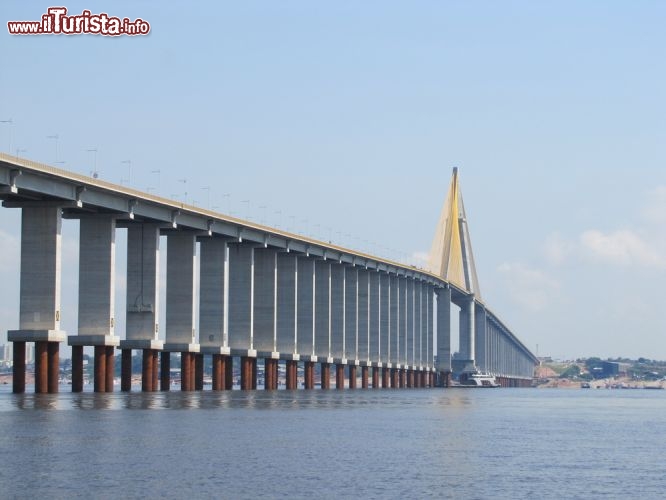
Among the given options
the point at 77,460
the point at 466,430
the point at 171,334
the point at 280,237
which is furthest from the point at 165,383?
the point at 77,460

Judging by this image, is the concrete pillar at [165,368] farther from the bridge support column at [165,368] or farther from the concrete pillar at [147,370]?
the concrete pillar at [147,370]

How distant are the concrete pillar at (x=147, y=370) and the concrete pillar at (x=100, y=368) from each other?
17.2 feet

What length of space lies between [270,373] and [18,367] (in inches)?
1985

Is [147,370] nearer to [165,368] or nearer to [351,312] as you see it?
[165,368]

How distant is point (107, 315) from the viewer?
10212 centimetres

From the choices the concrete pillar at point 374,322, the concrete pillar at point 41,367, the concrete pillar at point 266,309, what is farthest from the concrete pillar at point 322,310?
the concrete pillar at point 41,367

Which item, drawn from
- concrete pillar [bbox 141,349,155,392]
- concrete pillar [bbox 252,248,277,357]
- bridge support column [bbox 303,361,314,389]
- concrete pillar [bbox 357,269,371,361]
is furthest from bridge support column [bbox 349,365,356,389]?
concrete pillar [bbox 141,349,155,392]

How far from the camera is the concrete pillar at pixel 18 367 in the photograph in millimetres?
96537

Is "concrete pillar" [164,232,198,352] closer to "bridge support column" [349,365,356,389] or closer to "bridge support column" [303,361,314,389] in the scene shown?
"bridge support column" [303,361,314,389]

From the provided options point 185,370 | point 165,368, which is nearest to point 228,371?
point 165,368

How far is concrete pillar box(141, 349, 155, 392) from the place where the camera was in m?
112

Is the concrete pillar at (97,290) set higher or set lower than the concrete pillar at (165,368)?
higher

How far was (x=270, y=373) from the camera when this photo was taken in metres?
148

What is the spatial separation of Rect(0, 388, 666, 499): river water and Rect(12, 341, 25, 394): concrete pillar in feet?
29.3
